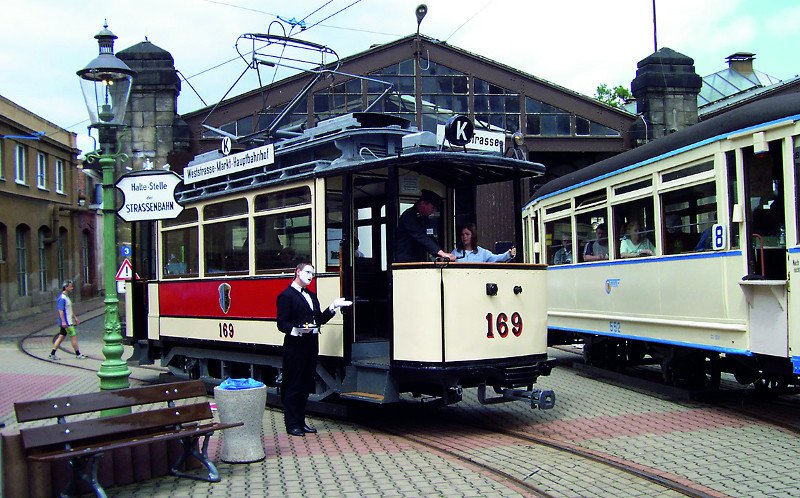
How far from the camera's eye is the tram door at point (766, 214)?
8.83m

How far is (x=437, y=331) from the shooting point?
8.38 metres

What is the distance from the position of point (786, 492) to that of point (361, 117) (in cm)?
597

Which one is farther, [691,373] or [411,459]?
[691,373]

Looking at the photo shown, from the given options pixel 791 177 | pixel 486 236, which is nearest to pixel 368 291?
pixel 791 177

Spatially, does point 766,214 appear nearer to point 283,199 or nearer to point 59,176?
point 283,199

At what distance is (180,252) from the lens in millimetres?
12773

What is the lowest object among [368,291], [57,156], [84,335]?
[84,335]

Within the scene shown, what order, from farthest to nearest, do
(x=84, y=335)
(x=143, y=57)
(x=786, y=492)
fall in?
1. (x=84, y=335)
2. (x=143, y=57)
3. (x=786, y=492)

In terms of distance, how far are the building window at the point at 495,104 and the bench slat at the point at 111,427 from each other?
16254mm

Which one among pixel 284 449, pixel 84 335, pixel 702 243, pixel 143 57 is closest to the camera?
pixel 284 449

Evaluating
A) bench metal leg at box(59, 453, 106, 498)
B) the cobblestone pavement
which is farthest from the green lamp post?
bench metal leg at box(59, 453, 106, 498)

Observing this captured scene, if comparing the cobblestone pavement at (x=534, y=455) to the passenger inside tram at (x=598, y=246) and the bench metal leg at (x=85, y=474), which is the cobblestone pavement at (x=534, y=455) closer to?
the bench metal leg at (x=85, y=474)

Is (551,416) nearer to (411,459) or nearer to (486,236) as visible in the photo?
(411,459)

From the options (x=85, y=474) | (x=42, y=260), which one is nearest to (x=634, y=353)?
(x=85, y=474)
